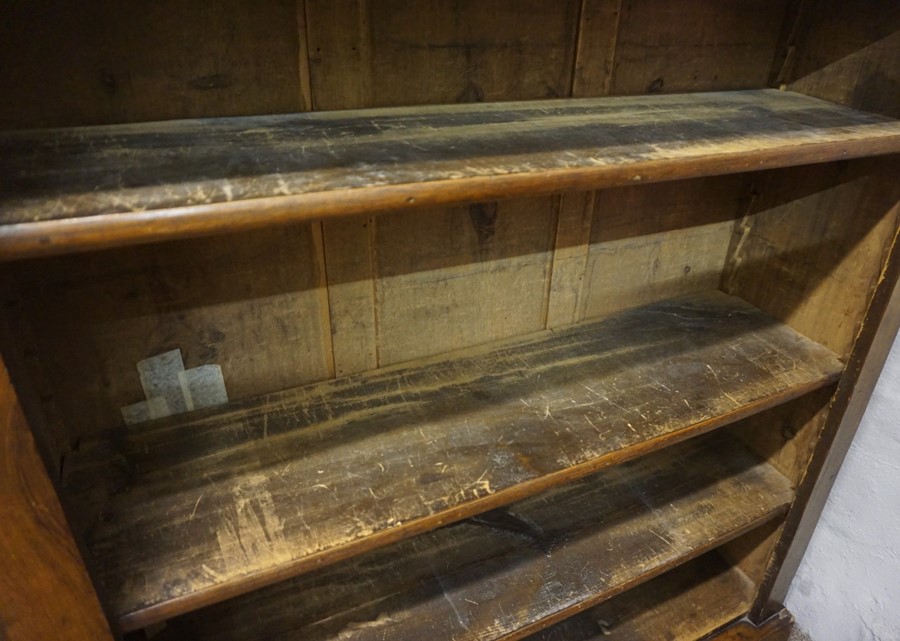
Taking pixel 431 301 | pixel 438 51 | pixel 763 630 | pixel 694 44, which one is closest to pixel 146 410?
pixel 431 301

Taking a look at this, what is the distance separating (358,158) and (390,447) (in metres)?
0.47

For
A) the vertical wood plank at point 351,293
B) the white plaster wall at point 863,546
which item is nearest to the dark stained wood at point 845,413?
the white plaster wall at point 863,546

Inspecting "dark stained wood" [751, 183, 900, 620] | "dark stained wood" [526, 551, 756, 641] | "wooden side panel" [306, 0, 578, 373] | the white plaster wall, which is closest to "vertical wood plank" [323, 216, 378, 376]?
"wooden side panel" [306, 0, 578, 373]

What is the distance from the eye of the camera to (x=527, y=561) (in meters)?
1.24

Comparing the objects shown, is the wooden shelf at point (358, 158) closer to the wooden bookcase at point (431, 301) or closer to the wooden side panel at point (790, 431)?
the wooden bookcase at point (431, 301)

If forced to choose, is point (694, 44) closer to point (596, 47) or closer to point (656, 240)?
point (596, 47)

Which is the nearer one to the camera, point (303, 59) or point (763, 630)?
point (303, 59)

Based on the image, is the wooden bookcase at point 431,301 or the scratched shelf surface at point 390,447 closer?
the wooden bookcase at point 431,301

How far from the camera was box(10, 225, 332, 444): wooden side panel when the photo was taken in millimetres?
830

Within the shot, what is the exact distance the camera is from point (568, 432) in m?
1.03

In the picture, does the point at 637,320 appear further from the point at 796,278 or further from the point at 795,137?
the point at 795,137

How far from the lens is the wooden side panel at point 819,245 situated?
110cm

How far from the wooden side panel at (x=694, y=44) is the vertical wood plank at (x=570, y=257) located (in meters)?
0.20

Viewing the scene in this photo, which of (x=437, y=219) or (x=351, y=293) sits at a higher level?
(x=437, y=219)
